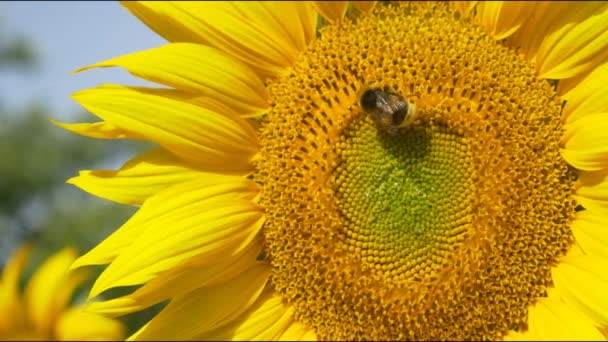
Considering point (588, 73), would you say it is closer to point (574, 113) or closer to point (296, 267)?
point (574, 113)

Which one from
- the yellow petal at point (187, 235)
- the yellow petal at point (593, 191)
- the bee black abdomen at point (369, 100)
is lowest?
the yellow petal at point (187, 235)

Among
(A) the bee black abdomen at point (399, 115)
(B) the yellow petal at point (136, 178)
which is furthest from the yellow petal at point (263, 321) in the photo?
(A) the bee black abdomen at point (399, 115)

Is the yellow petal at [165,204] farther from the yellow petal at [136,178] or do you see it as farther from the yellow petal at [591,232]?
the yellow petal at [591,232]

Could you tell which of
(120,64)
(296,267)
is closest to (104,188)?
(120,64)

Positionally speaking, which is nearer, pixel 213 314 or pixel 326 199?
pixel 326 199

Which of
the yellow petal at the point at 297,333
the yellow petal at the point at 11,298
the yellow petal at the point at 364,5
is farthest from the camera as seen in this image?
the yellow petal at the point at 11,298

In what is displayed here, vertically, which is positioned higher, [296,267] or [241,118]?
[241,118]
